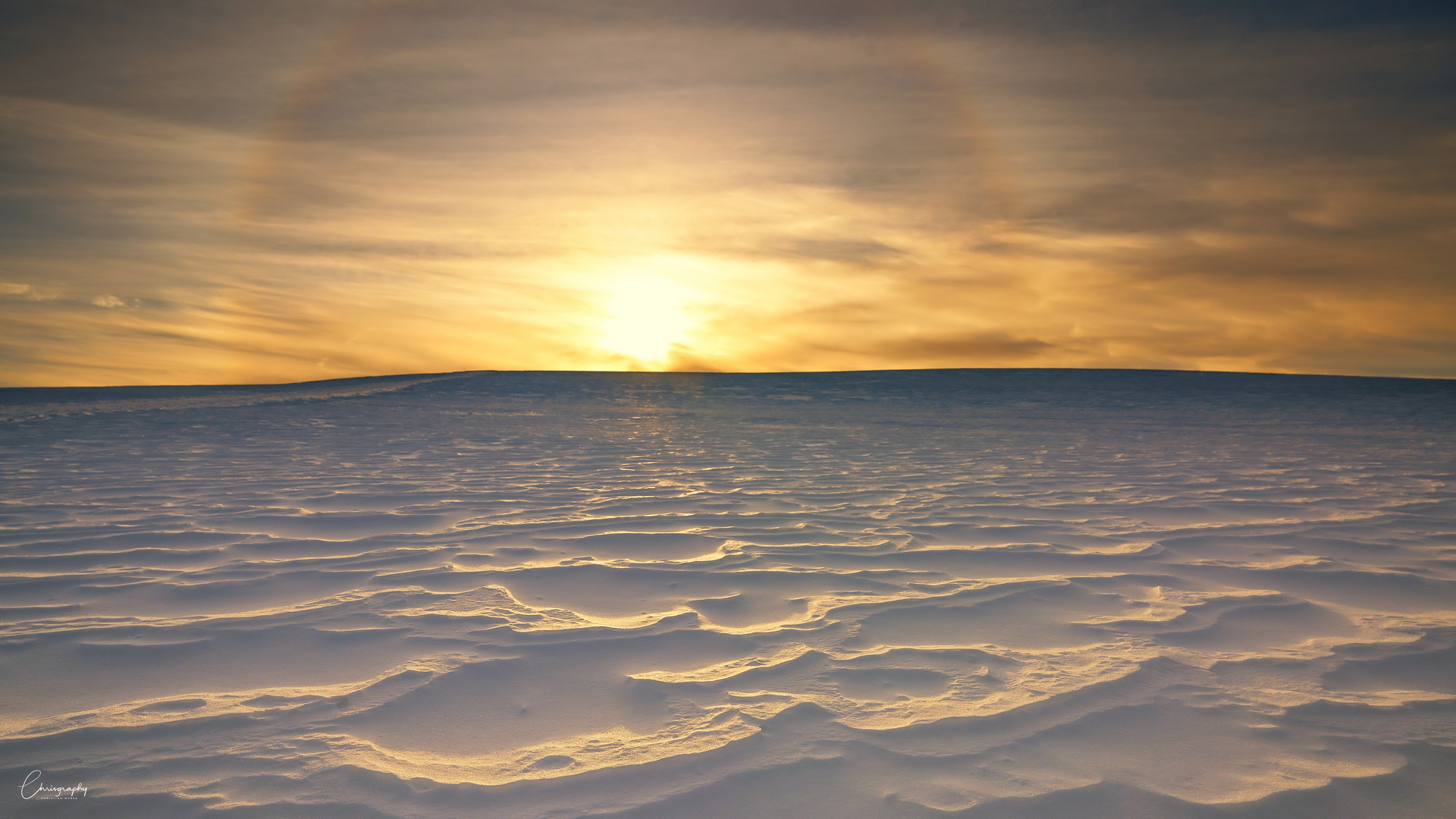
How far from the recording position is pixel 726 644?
2445mm

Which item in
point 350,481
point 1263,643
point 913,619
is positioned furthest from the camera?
point 350,481

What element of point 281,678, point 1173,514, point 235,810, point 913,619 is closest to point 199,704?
point 281,678

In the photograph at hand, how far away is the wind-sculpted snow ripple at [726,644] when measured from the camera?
1.66 m

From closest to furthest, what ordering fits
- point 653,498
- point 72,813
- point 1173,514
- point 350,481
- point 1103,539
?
point 72,813
point 1103,539
point 1173,514
point 653,498
point 350,481

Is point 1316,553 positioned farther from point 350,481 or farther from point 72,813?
point 350,481

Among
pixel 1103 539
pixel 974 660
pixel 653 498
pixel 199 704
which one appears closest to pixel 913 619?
pixel 974 660

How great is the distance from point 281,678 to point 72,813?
648mm

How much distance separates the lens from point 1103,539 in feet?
12.8

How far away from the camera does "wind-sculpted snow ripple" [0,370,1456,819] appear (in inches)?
65.2

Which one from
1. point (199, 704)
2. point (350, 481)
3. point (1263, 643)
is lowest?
point (1263, 643)

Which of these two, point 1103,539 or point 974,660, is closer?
point 974,660

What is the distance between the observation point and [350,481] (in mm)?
5648

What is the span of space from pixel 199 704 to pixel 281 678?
0.21 metres

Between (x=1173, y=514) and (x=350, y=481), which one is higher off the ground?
(x=350, y=481)
